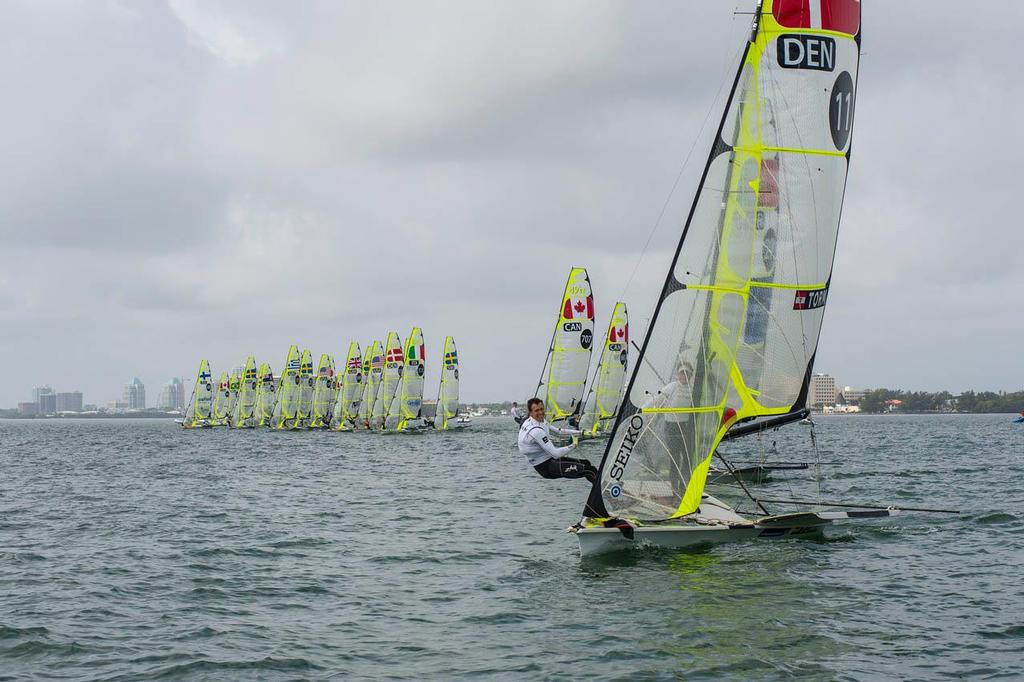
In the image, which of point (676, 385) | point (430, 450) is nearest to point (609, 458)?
point (676, 385)

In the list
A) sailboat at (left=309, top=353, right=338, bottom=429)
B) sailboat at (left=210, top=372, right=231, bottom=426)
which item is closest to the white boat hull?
sailboat at (left=309, top=353, right=338, bottom=429)

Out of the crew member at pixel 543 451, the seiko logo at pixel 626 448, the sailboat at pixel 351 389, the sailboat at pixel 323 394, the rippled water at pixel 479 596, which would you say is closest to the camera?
the rippled water at pixel 479 596

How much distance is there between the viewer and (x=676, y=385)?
1535cm

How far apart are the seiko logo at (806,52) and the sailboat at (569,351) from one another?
3307 cm

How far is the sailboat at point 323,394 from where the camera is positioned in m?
84.6

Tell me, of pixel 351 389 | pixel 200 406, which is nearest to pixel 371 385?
pixel 351 389

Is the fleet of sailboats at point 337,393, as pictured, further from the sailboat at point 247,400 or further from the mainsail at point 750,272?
the mainsail at point 750,272

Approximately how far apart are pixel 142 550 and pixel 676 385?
9288 mm

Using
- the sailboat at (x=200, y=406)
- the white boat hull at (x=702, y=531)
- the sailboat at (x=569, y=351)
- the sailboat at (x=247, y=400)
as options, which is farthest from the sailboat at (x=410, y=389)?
the white boat hull at (x=702, y=531)

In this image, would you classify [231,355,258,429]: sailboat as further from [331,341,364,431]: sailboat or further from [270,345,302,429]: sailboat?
[331,341,364,431]: sailboat

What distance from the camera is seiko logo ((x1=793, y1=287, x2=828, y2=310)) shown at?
59.5ft

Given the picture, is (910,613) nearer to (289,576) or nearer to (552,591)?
(552,591)

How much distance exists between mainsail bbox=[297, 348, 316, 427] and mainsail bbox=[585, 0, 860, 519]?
230ft

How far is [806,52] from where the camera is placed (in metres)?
17.4
